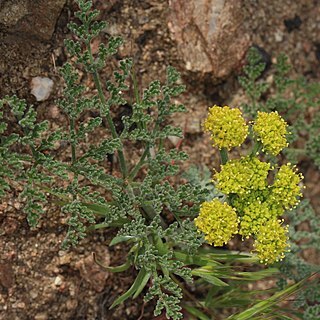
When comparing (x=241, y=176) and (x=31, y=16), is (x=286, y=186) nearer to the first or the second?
(x=241, y=176)

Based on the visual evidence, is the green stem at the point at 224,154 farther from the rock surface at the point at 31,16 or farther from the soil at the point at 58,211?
the rock surface at the point at 31,16

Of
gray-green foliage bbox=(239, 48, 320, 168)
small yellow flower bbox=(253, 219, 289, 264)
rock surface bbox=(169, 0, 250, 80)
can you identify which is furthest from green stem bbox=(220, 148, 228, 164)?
rock surface bbox=(169, 0, 250, 80)

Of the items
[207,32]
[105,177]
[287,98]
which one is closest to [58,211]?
[105,177]

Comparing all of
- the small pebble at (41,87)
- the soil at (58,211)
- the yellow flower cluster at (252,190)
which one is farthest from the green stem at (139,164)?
the small pebble at (41,87)

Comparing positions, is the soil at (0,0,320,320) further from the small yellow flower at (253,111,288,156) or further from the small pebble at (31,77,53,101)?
the small yellow flower at (253,111,288,156)

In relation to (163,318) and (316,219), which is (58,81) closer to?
(163,318)

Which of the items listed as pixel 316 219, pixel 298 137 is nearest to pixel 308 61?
pixel 298 137
